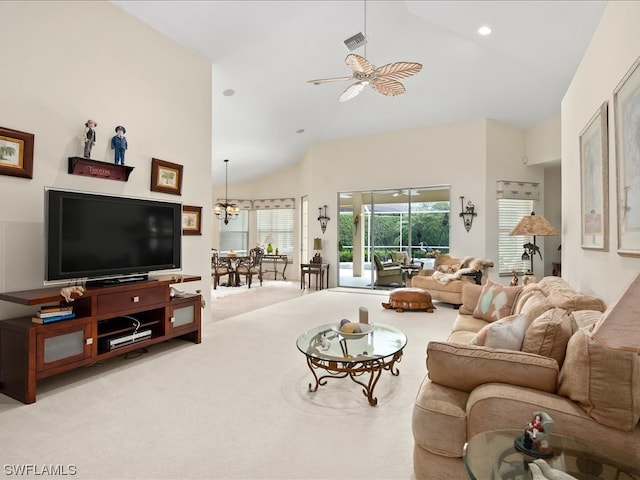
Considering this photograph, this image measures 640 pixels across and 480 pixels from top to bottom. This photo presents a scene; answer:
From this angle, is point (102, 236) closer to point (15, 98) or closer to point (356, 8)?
point (15, 98)

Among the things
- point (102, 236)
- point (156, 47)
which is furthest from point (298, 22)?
point (102, 236)

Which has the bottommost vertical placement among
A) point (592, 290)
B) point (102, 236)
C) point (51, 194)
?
point (592, 290)

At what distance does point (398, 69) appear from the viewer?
354 cm

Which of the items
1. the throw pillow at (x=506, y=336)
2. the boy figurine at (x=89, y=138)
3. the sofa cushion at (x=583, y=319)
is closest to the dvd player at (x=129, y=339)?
the boy figurine at (x=89, y=138)

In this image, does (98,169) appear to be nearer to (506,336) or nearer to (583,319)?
(506,336)

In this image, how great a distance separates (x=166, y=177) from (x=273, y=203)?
612cm

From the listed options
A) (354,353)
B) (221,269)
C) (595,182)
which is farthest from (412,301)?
(221,269)

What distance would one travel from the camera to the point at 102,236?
3.22m

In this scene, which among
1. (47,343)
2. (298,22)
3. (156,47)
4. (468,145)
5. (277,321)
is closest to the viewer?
(47,343)

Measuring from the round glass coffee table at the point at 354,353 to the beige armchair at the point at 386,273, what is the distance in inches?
189

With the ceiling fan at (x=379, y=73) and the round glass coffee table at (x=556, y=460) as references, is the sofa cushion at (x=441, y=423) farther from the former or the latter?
the ceiling fan at (x=379, y=73)

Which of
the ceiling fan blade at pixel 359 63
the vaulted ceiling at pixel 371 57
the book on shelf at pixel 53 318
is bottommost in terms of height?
the book on shelf at pixel 53 318

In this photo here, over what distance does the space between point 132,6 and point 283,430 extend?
14.3 ft

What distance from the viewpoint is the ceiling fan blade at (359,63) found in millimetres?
3473
